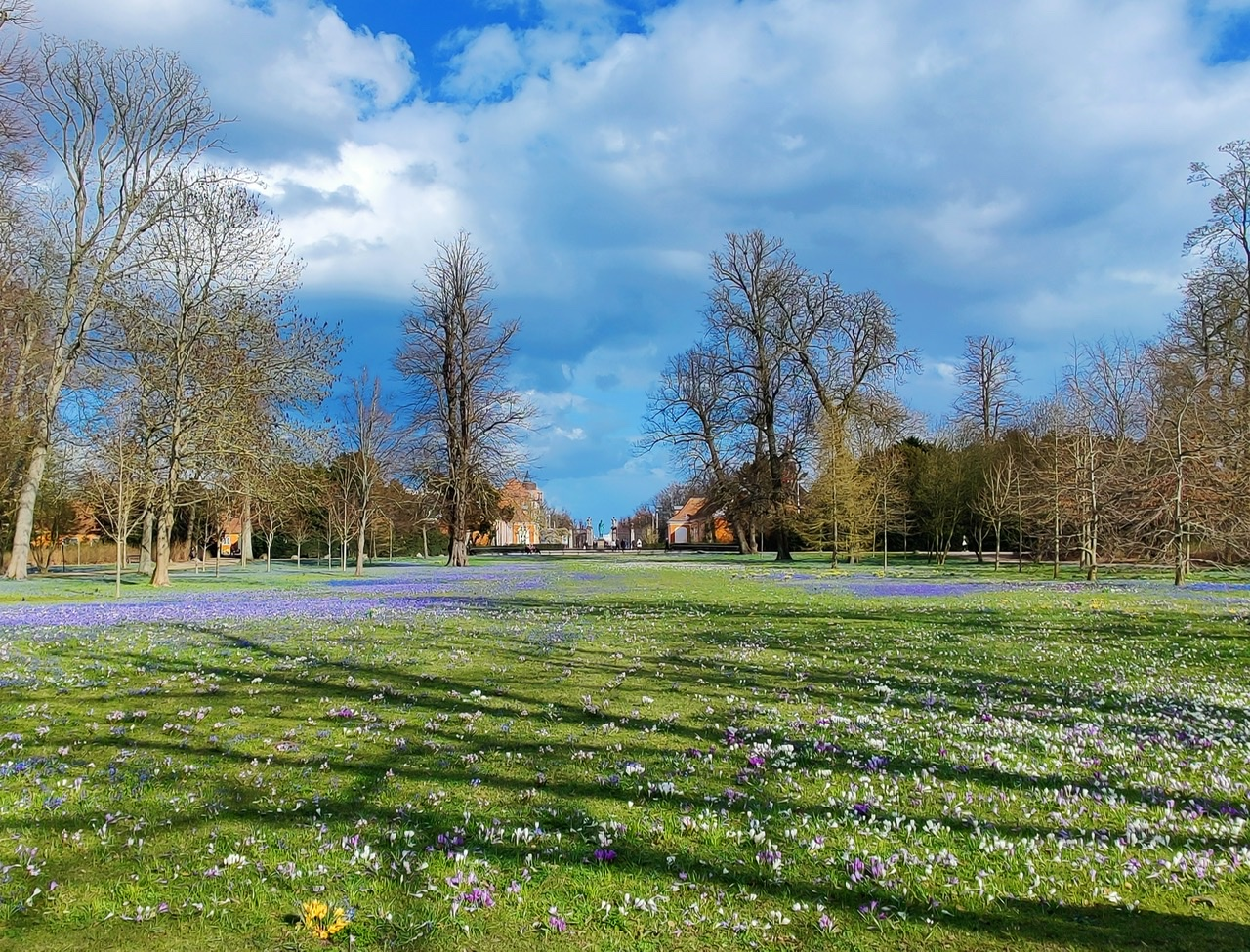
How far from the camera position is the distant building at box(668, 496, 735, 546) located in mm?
75894

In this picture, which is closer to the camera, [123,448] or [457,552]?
[123,448]

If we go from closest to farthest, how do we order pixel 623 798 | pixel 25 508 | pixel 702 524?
pixel 623 798
pixel 25 508
pixel 702 524

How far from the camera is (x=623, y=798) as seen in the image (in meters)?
5.19

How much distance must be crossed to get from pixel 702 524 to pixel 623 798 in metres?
107

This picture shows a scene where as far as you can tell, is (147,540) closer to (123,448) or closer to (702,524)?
(123,448)

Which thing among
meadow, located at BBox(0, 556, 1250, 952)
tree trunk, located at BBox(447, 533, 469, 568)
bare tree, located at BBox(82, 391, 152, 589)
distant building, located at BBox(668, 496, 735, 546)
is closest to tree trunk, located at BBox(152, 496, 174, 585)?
bare tree, located at BBox(82, 391, 152, 589)

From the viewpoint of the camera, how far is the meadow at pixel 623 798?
3568mm

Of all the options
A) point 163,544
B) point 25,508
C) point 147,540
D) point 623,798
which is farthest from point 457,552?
point 623,798

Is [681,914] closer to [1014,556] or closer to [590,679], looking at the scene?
[590,679]

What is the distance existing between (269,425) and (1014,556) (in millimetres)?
53901

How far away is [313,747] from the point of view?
636 centimetres

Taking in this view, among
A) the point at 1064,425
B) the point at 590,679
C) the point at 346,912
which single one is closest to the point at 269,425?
the point at 590,679

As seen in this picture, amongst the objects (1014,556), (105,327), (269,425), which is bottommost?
(1014,556)

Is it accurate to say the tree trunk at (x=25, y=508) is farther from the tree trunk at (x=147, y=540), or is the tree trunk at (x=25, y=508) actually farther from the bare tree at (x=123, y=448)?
the tree trunk at (x=147, y=540)
